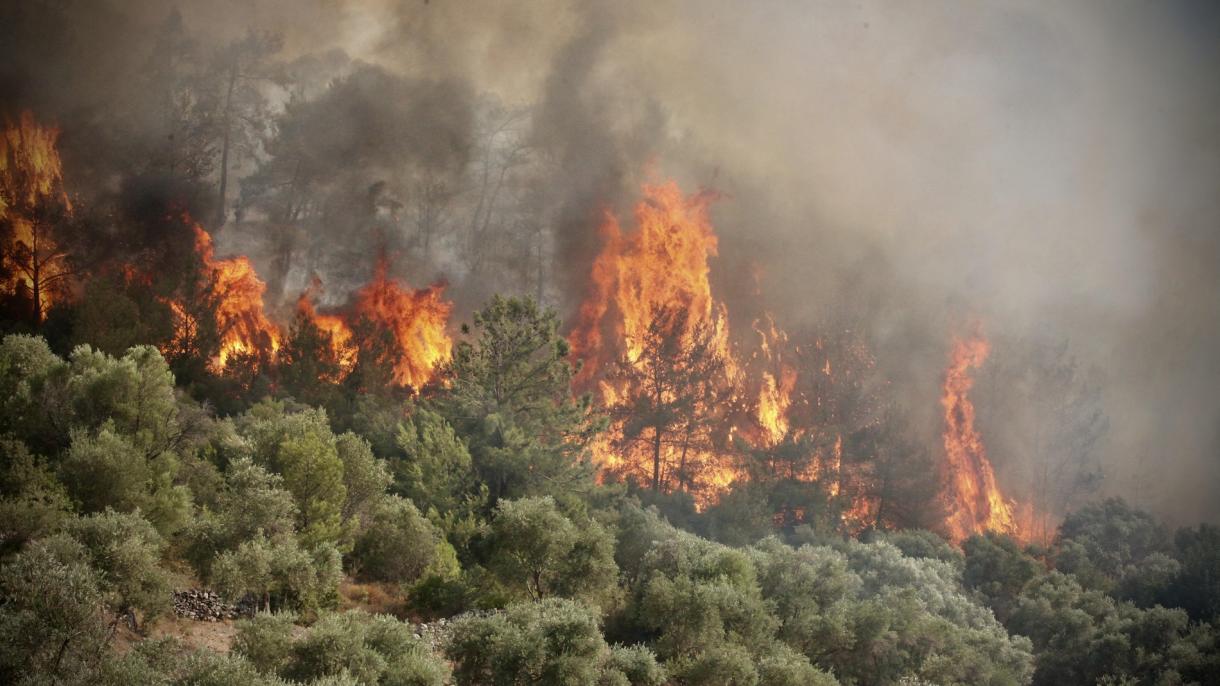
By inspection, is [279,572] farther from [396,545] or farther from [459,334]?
[459,334]

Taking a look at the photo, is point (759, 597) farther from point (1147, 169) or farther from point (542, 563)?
point (1147, 169)

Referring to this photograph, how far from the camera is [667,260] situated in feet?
302

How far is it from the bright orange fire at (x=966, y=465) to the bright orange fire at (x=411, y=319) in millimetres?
54724

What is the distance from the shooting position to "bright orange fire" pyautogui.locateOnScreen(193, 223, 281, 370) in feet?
270

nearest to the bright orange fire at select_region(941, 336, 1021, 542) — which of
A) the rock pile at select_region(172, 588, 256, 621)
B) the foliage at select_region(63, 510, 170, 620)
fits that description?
the rock pile at select_region(172, 588, 256, 621)

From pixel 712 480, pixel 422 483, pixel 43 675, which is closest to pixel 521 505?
pixel 422 483

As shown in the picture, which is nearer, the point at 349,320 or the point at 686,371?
the point at 686,371

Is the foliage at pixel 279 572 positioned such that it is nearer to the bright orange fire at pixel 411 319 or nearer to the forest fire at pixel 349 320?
the forest fire at pixel 349 320

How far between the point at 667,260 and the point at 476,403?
3864 centimetres

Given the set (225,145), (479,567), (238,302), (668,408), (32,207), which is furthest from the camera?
(225,145)

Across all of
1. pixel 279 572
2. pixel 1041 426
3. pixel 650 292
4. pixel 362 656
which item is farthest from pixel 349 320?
pixel 1041 426

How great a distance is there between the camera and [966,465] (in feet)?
299

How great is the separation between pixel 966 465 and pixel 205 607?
7848 cm

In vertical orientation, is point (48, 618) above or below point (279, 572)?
below
